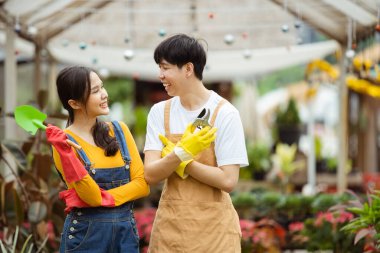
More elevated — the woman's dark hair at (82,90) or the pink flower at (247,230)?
the woman's dark hair at (82,90)

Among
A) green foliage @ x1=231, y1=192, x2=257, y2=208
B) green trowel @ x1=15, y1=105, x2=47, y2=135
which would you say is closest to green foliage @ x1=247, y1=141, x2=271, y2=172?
green foliage @ x1=231, y1=192, x2=257, y2=208

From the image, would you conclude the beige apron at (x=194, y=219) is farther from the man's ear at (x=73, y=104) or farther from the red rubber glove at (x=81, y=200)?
the man's ear at (x=73, y=104)

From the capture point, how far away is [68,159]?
2920mm

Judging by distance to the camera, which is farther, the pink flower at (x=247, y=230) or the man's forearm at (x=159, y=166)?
the pink flower at (x=247, y=230)

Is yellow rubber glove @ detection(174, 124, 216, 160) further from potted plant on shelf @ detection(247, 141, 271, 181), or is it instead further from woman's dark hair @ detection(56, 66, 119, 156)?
potted plant on shelf @ detection(247, 141, 271, 181)

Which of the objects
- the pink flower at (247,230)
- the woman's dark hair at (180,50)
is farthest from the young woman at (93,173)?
the pink flower at (247,230)

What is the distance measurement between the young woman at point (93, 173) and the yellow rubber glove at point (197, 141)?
297mm

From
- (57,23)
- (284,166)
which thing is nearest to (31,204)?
(57,23)

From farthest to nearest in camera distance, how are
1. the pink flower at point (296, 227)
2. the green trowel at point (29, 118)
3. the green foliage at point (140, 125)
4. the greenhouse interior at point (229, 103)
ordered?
1. the green foliage at point (140, 125)
2. the pink flower at point (296, 227)
3. the greenhouse interior at point (229, 103)
4. the green trowel at point (29, 118)

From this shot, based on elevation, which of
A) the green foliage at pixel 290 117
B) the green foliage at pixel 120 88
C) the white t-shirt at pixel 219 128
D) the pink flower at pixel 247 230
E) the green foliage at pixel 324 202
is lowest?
the green foliage at pixel 120 88

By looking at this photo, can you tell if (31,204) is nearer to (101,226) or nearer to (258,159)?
(101,226)

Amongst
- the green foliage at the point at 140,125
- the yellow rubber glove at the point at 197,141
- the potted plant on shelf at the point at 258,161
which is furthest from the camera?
the green foliage at the point at 140,125

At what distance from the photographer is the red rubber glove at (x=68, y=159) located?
2.92 metres

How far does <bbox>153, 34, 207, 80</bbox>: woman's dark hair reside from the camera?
9.80 feet
